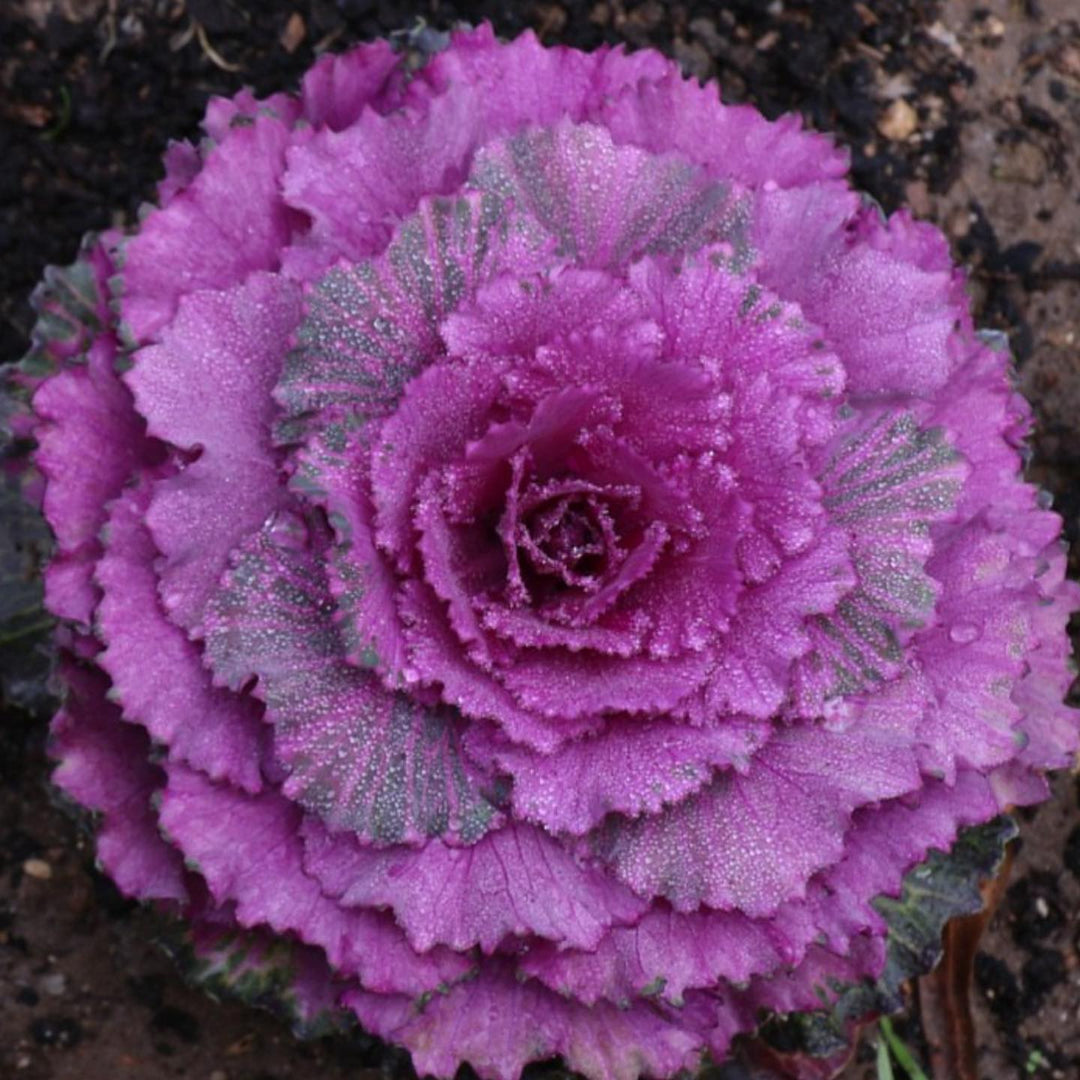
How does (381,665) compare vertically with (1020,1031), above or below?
above

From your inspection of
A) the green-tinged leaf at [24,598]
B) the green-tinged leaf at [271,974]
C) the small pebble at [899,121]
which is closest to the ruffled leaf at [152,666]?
the green-tinged leaf at [271,974]

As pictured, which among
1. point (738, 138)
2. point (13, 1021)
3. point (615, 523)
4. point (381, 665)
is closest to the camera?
point (381, 665)

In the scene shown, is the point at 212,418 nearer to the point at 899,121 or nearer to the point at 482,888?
the point at 482,888

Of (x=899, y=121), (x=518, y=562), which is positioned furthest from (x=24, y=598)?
(x=899, y=121)

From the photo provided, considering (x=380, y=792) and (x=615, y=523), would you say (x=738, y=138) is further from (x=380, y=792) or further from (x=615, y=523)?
(x=380, y=792)

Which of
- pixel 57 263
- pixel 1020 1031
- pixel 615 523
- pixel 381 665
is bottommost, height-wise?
pixel 1020 1031

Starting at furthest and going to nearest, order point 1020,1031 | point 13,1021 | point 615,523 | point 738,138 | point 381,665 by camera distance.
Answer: point 1020,1031
point 13,1021
point 738,138
point 615,523
point 381,665

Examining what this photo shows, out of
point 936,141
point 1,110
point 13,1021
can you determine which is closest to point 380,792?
point 13,1021

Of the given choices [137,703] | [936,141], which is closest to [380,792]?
[137,703]

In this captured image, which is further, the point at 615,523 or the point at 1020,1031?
the point at 1020,1031
